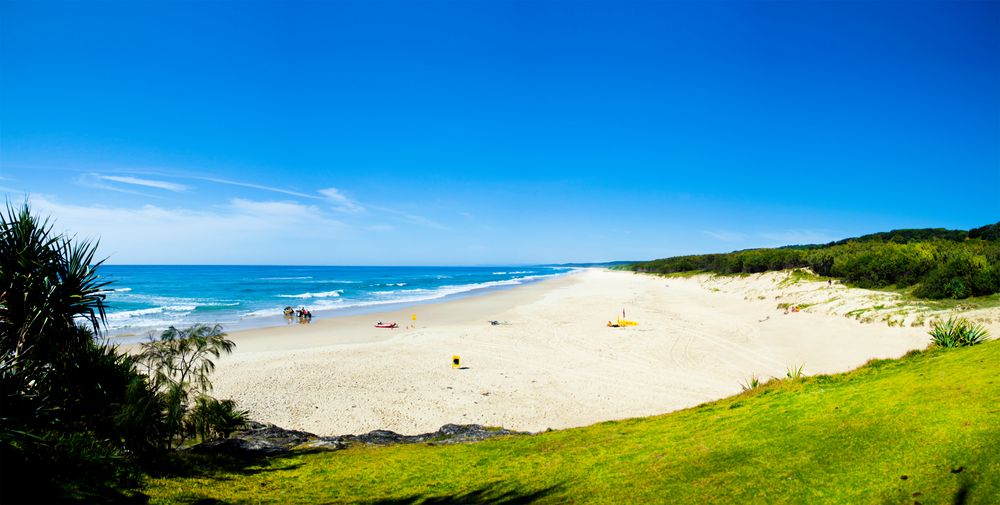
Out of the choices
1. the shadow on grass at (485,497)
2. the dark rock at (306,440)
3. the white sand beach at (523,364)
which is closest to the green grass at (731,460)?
the shadow on grass at (485,497)

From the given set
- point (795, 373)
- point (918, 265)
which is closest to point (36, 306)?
point (795, 373)

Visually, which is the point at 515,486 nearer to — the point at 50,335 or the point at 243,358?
the point at 50,335

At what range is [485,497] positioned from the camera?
25.1ft

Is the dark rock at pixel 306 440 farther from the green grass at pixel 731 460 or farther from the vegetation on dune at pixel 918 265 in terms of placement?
the vegetation on dune at pixel 918 265

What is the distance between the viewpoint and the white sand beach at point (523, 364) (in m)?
16.4

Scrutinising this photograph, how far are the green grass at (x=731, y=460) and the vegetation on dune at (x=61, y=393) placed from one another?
1081 mm

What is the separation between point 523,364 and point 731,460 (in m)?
15.9

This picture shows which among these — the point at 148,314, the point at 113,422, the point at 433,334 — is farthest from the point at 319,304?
the point at 113,422

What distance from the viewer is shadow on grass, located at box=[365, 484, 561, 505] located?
7371 millimetres

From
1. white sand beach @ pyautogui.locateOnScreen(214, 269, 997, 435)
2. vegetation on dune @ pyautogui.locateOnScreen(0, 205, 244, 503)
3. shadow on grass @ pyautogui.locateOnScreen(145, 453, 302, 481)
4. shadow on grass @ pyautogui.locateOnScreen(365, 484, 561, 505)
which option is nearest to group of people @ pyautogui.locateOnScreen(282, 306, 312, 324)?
white sand beach @ pyautogui.locateOnScreen(214, 269, 997, 435)

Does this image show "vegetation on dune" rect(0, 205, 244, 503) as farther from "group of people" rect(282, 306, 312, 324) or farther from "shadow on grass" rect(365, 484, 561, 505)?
"group of people" rect(282, 306, 312, 324)

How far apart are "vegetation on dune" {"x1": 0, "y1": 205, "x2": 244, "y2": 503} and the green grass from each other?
1.08 metres

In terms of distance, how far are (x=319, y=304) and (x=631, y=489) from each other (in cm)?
5390

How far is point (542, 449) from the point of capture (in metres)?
10.5
